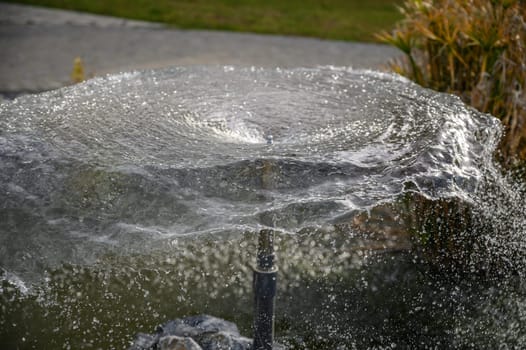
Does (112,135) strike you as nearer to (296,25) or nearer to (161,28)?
(161,28)

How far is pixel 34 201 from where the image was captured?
7.23 ft

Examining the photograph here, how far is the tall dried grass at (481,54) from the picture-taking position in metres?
3.64

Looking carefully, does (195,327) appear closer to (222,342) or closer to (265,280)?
(222,342)

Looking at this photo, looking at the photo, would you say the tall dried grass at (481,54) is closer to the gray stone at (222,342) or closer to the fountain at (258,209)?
the fountain at (258,209)

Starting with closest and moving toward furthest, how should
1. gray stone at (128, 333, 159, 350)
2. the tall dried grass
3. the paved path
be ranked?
gray stone at (128, 333, 159, 350)
the tall dried grass
the paved path

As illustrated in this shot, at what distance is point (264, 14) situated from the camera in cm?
1034

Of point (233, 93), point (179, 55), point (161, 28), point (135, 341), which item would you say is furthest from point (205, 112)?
point (161, 28)

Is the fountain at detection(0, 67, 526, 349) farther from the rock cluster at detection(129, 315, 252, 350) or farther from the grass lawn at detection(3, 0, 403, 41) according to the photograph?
the grass lawn at detection(3, 0, 403, 41)

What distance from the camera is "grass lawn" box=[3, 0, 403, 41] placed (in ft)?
30.2

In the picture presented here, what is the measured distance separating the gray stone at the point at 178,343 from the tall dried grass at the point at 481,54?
2032 millimetres

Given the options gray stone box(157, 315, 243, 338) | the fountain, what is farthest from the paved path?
gray stone box(157, 315, 243, 338)

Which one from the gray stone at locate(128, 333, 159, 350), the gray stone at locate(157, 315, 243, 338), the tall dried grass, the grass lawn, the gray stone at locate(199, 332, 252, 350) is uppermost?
the tall dried grass

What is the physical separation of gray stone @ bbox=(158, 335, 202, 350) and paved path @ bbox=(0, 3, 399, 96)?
13.5 ft

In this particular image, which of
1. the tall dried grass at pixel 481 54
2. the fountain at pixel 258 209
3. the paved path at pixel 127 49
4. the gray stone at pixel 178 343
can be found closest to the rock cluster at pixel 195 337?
the gray stone at pixel 178 343
